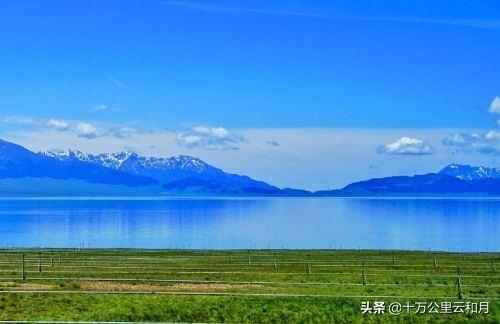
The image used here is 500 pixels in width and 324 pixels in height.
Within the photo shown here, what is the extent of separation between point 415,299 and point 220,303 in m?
10.8

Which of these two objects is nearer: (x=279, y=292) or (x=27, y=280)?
(x=279, y=292)

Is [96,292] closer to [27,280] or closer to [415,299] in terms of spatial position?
[27,280]

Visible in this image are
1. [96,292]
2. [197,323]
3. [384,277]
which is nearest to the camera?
[197,323]

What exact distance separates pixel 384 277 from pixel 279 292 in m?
12.8

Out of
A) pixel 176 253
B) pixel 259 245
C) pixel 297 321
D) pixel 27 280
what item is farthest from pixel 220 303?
pixel 259 245

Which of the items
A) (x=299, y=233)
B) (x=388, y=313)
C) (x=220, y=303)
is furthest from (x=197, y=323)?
(x=299, y=233)

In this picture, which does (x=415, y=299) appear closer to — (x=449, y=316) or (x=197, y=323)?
(x=449, y=316)

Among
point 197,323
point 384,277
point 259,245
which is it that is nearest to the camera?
point 197,323

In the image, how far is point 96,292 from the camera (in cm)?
4038

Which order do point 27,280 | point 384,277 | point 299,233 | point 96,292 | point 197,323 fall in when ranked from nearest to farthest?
1. point 197,323
2. point 96,292
3. point 27,280
4. point 384,277
5. point 299,233

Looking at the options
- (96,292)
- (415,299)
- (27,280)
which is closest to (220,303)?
(96,292)

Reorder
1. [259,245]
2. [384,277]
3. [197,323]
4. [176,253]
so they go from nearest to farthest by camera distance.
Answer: [197,323], [384,277], [176,253], [259,245]

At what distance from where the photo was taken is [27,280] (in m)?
48.8

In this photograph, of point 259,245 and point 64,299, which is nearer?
point 64,299
